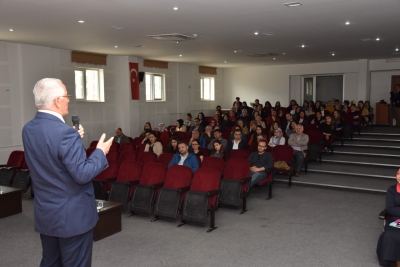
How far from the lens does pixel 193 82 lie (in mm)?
17078

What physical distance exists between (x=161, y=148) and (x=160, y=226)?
315cm

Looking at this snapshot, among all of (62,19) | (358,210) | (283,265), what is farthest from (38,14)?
(358,210)

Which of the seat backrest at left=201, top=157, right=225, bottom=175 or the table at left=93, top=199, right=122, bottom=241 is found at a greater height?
the seat backrest at left=201, top=157, right=225, bottom=175

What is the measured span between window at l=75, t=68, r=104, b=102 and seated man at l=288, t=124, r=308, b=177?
7.04 metres

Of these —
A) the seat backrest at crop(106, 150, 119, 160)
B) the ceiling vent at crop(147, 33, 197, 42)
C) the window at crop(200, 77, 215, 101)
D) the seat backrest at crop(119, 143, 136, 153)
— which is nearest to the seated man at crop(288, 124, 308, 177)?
the ceiling vent at crop(147, 33, 197, 42)

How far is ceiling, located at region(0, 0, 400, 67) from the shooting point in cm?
616

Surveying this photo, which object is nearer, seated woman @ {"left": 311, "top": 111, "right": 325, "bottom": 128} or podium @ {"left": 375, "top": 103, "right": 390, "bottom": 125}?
seated woman @ {"left": 311, "top": 111, "right": 325, "bottom": 128}

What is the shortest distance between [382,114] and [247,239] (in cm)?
1235

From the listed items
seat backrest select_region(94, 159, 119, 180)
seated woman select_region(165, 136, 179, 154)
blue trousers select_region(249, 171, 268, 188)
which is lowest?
blue trousers select_region(249, 171, 268, 188)

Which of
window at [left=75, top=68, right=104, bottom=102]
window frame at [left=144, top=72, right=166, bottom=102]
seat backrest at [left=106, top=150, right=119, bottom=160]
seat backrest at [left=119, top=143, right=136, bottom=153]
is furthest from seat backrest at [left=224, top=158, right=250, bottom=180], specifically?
window frame at [left=144, top=72, right=166, bottom=102]

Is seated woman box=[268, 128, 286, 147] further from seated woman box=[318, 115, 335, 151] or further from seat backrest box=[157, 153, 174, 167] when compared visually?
seat backrest box=[157, 153, 174, 167]

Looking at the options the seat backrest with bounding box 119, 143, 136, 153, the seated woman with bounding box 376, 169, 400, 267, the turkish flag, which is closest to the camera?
the seated woman with bounding box 376, 169, 400, 267

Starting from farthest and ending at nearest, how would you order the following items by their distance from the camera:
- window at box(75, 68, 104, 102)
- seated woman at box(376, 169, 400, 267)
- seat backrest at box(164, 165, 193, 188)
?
1. window at box(75, 68, 104, 102)
2. seat backrest at box(164, 165, 193, 188)
3. seated woman at box(376, 169, 400, 267)

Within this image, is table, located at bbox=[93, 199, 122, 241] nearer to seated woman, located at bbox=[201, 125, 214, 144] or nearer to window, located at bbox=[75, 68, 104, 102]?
seated woman, located at bbox=[201, 125, 214, 144]
